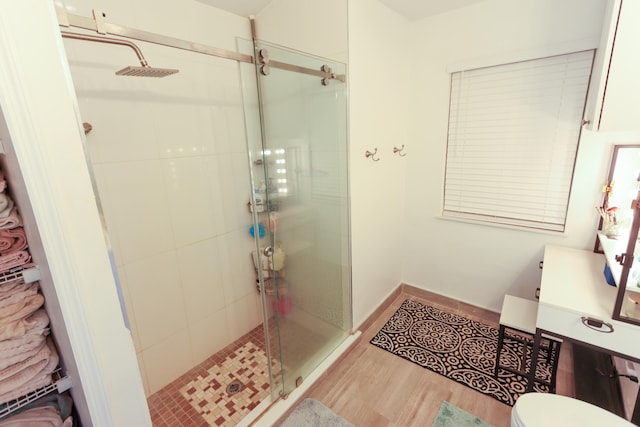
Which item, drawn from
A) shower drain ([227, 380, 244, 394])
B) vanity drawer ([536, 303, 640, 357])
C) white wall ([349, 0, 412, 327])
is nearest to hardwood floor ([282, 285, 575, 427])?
white wall ([349, 0, 412, 327])

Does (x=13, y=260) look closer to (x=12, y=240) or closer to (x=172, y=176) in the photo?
(x=12, y=240)

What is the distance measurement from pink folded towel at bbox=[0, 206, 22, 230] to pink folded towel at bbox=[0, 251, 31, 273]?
84 mm

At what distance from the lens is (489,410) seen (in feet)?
5.41

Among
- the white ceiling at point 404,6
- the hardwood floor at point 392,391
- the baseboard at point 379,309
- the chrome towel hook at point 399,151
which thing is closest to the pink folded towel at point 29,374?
the hardwood floor at point 392,391

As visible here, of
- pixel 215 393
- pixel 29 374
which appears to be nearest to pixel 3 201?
pixel 29 374

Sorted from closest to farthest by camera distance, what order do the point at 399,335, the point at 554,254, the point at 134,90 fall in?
the point at 134,90 < the point at 554,254 < the point at 399,335

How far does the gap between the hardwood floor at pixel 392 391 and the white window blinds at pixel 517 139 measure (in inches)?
41.7

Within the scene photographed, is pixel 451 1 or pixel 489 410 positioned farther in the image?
pixel 451 1

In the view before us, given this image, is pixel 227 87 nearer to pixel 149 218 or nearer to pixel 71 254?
pixel 149 218

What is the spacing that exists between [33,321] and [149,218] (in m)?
0.80

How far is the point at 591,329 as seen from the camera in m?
1.29

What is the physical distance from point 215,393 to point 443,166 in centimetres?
229

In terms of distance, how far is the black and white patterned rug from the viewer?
1.81 metres

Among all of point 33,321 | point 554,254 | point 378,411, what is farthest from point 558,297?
point 33,321
